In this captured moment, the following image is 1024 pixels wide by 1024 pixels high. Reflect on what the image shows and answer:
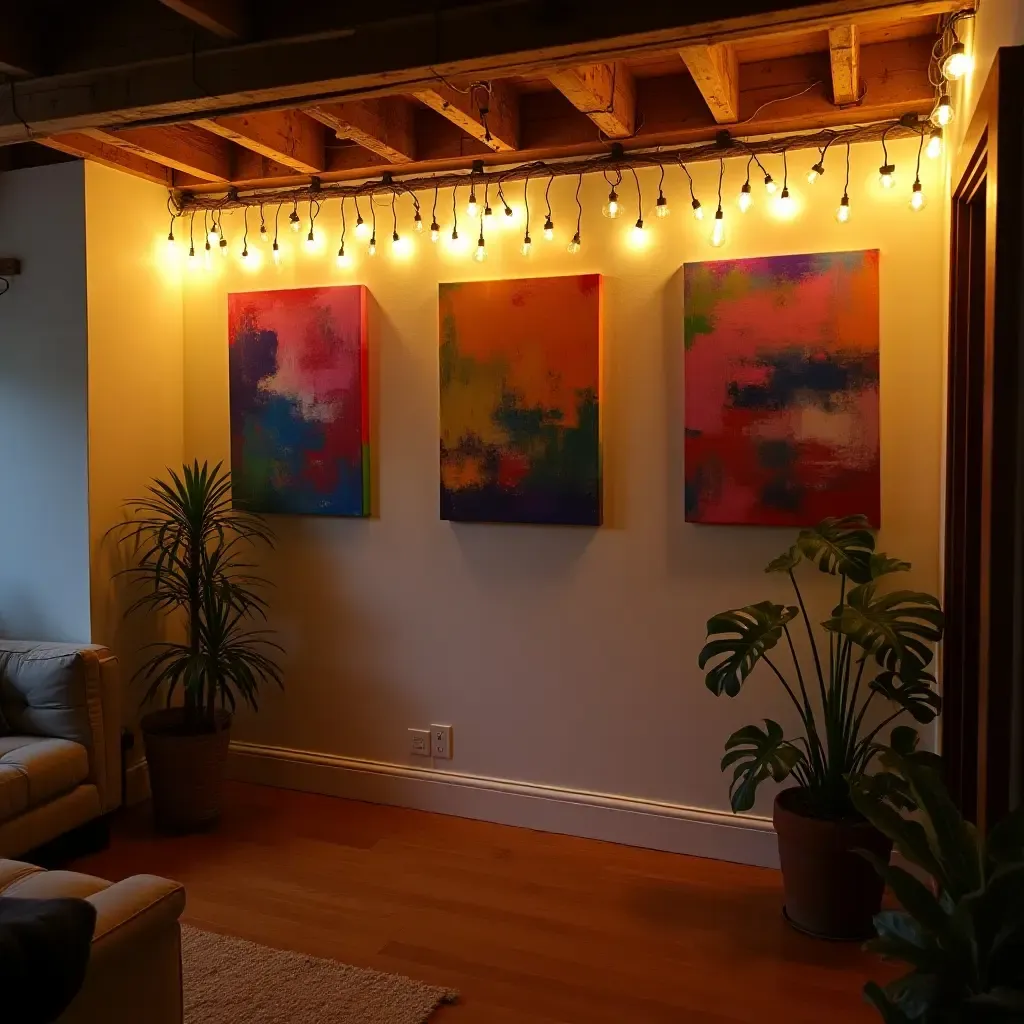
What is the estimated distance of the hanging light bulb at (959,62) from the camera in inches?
91.5

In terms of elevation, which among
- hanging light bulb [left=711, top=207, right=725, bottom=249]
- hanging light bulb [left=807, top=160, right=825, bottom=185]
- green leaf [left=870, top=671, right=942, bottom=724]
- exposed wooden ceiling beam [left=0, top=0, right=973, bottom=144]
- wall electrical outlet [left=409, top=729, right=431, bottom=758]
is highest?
exposed wooden ceiling beam [left=0, top=0, right=973, bottom=144]

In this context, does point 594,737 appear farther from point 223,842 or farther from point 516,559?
point 223,842

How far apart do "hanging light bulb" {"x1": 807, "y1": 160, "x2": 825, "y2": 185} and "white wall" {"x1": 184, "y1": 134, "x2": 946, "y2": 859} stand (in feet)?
0.14

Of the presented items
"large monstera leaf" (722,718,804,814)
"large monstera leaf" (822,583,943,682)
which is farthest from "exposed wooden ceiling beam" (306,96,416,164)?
"large monstera leaf" (722,718,804,814)

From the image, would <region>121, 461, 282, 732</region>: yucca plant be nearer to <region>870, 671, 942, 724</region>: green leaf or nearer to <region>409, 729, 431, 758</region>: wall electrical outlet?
<region>409, 729, 431, 758</region>: wall electrical outlet

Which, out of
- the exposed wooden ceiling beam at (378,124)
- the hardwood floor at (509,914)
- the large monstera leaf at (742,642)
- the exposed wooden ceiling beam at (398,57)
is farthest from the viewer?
the exposed wooden ceiling beam at (378,124)

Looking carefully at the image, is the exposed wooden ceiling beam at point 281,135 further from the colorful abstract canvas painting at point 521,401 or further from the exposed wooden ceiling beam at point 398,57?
the colorful abstract canvas painting at point 521,401

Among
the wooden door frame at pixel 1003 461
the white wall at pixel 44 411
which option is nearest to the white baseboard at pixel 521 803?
the white wall at pixel 44 411

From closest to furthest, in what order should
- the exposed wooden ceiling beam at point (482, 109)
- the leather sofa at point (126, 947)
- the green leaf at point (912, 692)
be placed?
the leather sofa at point (126, 947) → the green leaf at point (912, 692) → the exposed wooden ceiling beam at point (482, 109)

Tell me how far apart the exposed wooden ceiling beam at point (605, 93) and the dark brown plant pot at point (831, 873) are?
2135 millimetres

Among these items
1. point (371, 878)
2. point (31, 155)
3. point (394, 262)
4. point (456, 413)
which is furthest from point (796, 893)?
point (31, 155)

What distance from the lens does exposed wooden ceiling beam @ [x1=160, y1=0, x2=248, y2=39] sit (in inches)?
91.1

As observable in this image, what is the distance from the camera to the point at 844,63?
2.72 metres

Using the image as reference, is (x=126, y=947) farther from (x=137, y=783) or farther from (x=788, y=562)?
(x=137, y=783)
